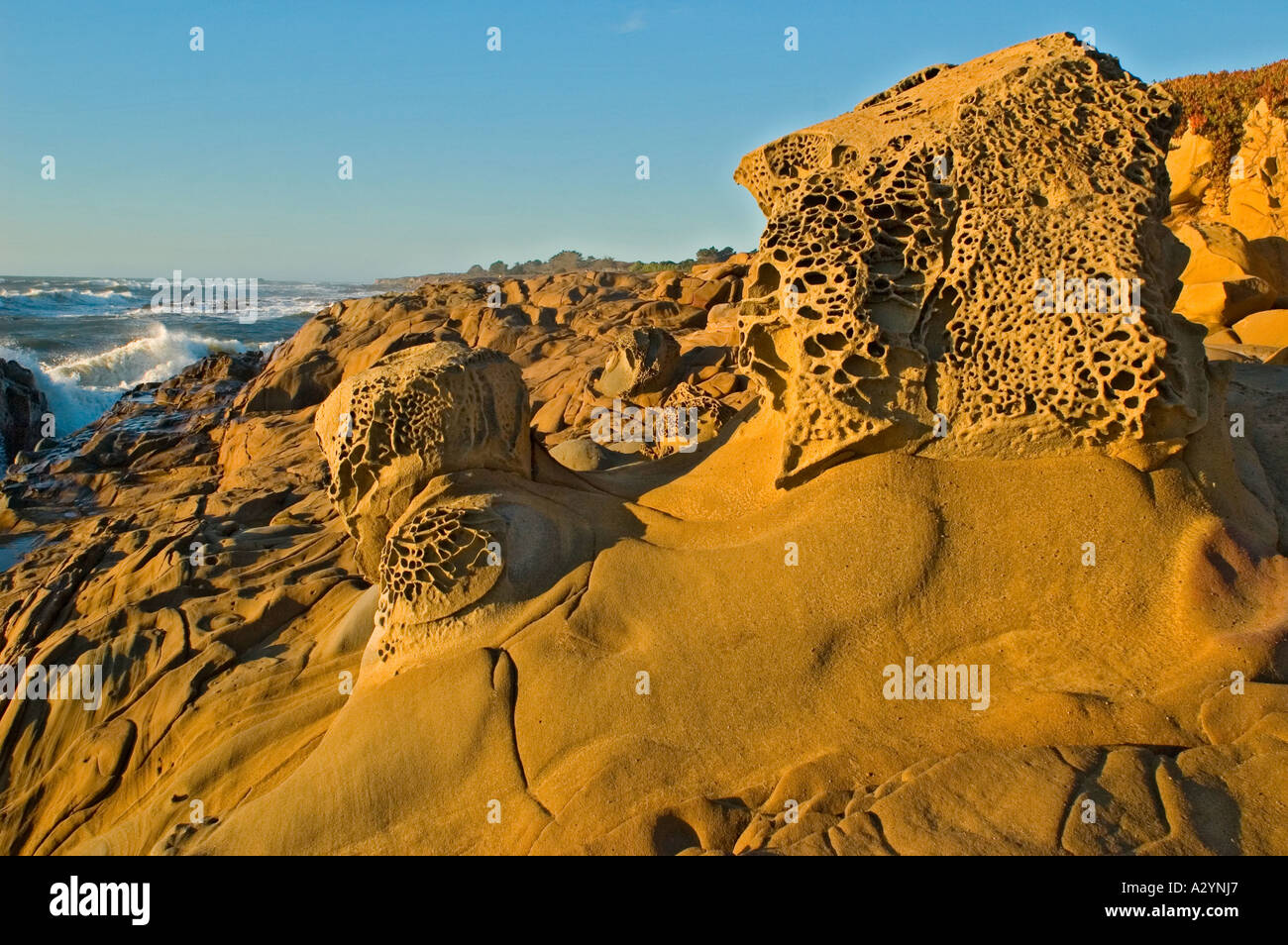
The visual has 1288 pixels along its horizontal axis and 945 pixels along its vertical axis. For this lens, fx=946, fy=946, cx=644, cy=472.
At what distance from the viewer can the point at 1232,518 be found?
272 centimetres

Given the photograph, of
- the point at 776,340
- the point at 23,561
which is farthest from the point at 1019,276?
the point at 23,561

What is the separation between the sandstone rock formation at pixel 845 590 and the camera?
2279mm

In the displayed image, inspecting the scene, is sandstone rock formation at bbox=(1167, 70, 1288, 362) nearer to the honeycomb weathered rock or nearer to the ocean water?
the honeycomb weathered rock

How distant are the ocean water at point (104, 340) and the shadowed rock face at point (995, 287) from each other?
14694 mm

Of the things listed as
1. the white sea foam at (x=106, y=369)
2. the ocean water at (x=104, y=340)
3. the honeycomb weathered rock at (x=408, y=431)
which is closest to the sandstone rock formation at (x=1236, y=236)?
the honeycomb weathered rock at (x=408, y=431)

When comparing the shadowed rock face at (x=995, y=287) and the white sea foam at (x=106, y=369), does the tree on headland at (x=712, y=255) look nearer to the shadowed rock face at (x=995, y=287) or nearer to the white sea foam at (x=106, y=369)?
the white sea foam at (x=106, y=369)

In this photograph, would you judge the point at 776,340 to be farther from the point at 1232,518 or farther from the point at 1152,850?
the point at 1152,850

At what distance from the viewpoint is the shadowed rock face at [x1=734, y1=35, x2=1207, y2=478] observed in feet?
8.50

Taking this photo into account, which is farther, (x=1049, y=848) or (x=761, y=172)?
(x=761, y=172)

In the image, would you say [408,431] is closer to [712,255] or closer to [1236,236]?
[1236,236]

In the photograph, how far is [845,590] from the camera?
8.53 ft

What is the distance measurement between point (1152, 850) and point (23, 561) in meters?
5.76

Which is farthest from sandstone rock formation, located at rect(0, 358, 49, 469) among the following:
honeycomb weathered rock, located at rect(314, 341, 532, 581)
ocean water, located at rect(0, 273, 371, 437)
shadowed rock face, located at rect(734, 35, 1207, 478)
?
shadowed rock face, located at rect(734, 35, 1207, 478)

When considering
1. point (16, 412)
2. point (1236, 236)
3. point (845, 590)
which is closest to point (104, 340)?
point (16, 412)
